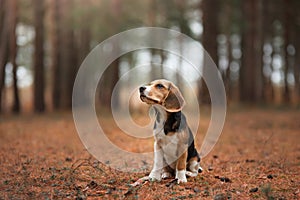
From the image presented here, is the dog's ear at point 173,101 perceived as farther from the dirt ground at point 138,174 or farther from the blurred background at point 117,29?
the blurred background at point 117,29

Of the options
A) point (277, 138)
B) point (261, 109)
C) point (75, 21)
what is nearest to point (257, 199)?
point (277, 138)

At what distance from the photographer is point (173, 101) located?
5.29 m

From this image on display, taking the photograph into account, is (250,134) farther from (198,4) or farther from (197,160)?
(198,4)

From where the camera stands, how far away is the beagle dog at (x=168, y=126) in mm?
5172

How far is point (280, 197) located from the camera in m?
4.78

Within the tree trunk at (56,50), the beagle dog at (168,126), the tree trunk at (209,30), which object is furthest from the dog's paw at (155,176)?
the tree trunk at (56,50)

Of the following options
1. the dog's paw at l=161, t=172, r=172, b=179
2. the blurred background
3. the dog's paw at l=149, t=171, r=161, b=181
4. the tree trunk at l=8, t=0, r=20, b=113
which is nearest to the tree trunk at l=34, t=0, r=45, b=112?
the blurred background

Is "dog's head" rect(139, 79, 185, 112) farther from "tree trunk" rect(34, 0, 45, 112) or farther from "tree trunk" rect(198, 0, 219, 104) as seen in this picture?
"tree trunk" rect(34, 0, 45, 112)

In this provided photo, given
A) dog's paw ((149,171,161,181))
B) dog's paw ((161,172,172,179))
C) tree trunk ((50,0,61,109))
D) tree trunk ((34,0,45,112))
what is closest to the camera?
dog's paw ((149,171,161,181))

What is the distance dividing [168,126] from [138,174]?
1.39 meters

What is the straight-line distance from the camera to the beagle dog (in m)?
5.17

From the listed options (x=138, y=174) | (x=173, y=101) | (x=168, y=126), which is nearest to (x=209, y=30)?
(x=138, y=174)

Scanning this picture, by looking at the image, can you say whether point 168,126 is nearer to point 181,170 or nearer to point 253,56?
point 181,170

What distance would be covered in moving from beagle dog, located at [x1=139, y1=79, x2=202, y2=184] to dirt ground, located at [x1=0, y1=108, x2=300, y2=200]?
0.35m
